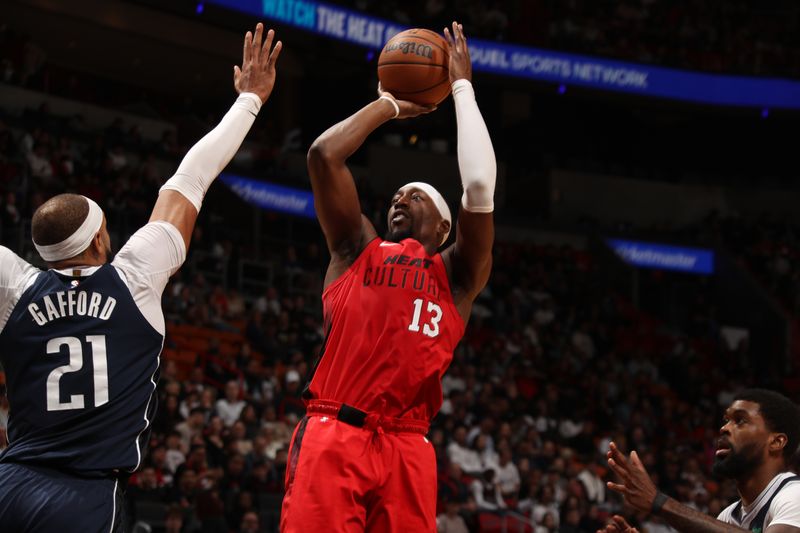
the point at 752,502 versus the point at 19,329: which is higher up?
the point at 19,329

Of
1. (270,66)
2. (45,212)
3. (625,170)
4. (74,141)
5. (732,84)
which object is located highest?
(732,84)

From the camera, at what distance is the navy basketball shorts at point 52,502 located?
3082 millimetres

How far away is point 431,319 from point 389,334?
185 millimetres

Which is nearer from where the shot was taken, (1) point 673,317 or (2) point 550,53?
(2) point 550,53

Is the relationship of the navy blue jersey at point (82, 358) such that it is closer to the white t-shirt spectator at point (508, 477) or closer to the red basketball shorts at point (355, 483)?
the red basketball shorts at point (355, 483)

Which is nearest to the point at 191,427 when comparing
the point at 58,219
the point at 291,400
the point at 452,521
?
the point at 291,400

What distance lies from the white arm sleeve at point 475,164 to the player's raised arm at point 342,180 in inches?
12.5

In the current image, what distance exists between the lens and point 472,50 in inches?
822

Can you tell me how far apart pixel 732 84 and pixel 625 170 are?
337 cm

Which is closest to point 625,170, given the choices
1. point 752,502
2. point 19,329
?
point 752,502

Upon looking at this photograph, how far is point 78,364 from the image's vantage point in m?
3.22

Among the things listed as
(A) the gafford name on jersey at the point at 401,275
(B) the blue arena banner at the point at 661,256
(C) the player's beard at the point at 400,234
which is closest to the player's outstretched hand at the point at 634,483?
(A) the gafford name on jersey at the point at 401,275

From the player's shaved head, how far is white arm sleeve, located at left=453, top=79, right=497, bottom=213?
4.62ft

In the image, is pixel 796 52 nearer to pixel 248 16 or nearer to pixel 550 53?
pixel 550 53
